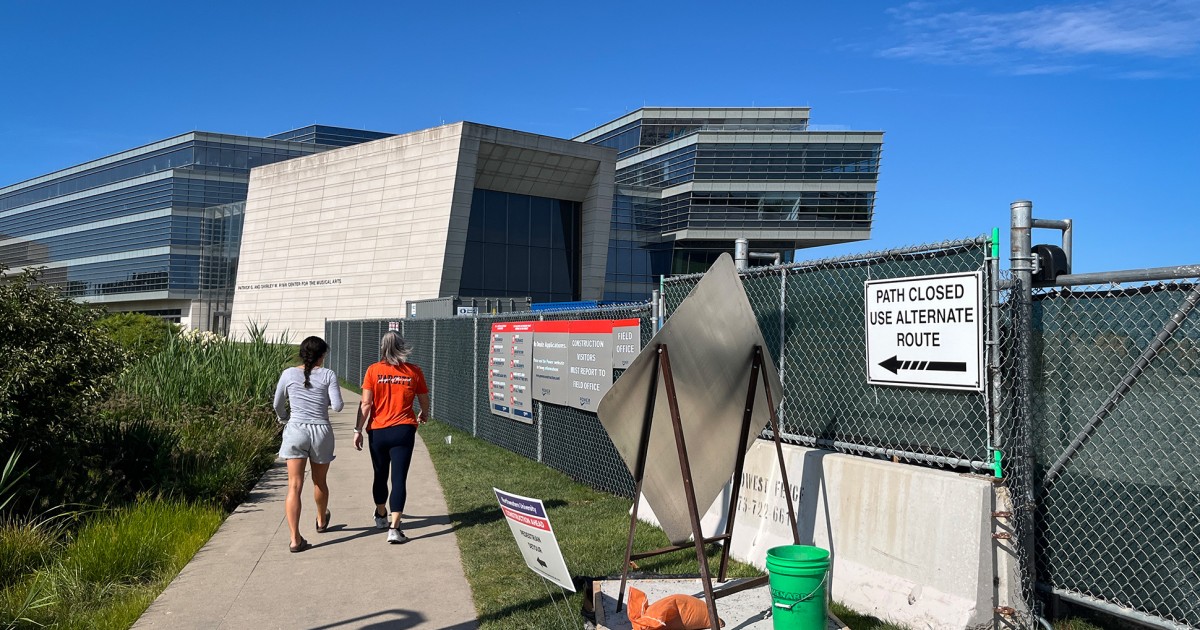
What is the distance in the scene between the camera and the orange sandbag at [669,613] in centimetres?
418

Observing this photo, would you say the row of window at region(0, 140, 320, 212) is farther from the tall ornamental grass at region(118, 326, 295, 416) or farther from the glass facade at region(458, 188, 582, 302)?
the tall ornamental grass at region(118, 326, 295, 416)

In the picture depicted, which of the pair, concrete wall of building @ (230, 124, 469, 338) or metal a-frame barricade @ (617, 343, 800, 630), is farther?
concrete wall of building @ (230, 124, 469, 338)

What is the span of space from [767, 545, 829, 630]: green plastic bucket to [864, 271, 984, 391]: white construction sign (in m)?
1.19

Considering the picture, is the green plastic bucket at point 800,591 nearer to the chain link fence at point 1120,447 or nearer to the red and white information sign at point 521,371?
the chain link fence at point 1120,447

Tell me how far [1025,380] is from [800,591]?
1.55 meters

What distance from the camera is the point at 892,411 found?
4867 millimetres

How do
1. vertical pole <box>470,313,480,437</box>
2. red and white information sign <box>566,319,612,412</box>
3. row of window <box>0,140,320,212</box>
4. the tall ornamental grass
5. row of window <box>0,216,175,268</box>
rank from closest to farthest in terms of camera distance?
red and white information sign <box>566,319,612,412</box> → the tall ornamental grass → vertical pole <box>470,313,480,437</box> → row of window <box>0,216,175,268</box> → row of window <box>0,140,320,212</box>

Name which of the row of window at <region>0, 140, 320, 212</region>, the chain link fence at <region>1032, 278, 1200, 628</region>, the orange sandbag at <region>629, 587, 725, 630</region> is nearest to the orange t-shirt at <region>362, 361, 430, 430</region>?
the orange sandbag at <region>629, 587, 725, 630</region>

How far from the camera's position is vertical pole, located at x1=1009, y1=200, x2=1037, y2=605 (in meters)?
4.20

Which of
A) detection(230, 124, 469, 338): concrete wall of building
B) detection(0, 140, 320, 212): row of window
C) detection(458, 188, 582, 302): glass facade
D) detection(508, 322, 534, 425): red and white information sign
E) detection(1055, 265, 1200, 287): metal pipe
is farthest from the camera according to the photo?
detection(0, 140, 320, 212): row of window

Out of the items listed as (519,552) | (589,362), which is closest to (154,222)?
(589,362)

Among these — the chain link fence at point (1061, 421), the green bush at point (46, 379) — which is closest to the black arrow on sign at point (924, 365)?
the chain link fence at point (1061, 421)

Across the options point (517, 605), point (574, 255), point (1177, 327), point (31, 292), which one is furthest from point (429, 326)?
point (574, 255)

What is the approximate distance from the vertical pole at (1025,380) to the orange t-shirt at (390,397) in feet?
15.3
